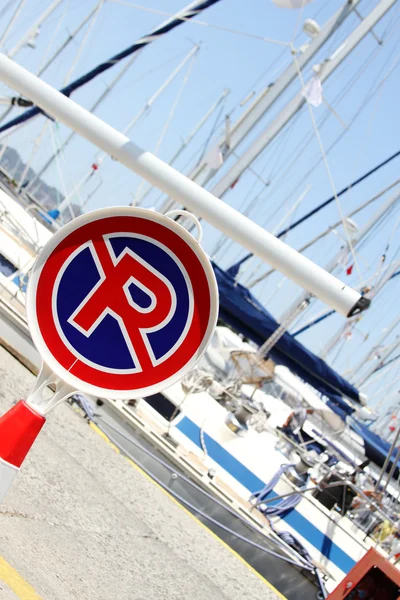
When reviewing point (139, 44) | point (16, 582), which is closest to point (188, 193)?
point (16, 582)

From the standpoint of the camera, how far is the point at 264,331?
1380 centimetres

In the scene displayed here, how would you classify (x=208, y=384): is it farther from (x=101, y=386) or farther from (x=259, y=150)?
(x=101, y=386)

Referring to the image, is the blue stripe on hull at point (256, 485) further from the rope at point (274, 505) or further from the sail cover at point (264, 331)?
the sail cover at point (264, 331)

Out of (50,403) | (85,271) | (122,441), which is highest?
(85,271)

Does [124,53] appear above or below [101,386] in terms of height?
above

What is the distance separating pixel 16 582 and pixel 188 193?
1.89 m

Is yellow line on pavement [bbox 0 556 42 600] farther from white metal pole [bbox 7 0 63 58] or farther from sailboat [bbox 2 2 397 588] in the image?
white metal pole [bbox 7 0 63 58]

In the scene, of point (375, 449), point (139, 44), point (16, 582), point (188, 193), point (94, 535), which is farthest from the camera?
point (375, 449)

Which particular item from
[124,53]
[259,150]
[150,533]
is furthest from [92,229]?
[259,150]

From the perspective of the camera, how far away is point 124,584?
8.36 ft

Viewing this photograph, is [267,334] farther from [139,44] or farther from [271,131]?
[139,44]

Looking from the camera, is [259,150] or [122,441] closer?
[122,441]

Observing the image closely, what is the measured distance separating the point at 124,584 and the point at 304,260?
1.54 metres

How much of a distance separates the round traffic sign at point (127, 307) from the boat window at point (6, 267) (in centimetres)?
865
